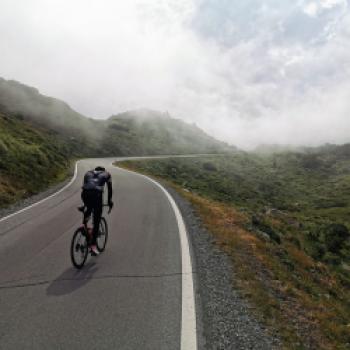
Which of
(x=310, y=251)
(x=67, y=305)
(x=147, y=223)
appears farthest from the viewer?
(x=310, y=251)

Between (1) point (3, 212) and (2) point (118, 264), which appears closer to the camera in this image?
(2) point (118, 264)

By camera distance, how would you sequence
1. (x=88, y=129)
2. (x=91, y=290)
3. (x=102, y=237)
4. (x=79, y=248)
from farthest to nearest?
1. (x=88, y=129)
2. (x=102, y=237)
3. (x=79, y=248)
4. (x=91, y=290)

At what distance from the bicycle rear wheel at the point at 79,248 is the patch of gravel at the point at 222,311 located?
262 cm

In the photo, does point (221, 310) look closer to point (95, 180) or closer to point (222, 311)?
point (222, 311)

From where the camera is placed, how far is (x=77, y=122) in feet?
322

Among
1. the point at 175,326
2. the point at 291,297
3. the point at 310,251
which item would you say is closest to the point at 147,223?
the point at 291,297

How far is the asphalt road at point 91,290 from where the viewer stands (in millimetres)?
5035

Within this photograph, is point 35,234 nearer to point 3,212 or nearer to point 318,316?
point 3,212

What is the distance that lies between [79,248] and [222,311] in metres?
3.67

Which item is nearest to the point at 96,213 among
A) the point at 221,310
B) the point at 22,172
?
the point at 221,310

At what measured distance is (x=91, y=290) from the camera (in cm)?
668

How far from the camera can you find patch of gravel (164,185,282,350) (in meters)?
5.06

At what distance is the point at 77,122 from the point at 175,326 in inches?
3874

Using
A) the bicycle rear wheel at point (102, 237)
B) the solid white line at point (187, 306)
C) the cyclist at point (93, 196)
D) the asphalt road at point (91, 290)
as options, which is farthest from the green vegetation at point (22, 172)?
the solid white line at point (187, 306)
